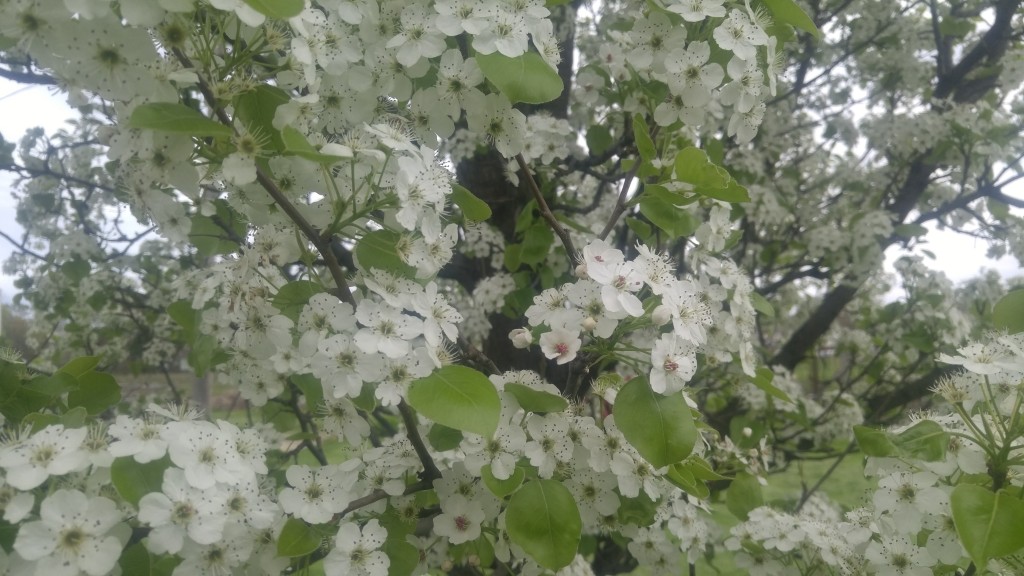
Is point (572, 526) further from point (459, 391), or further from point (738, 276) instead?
point (738, 276)

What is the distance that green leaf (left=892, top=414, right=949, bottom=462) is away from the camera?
47.0 inches

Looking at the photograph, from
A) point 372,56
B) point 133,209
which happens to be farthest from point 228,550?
point 372,56

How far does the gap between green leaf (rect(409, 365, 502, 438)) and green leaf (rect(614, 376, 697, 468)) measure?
0.24m

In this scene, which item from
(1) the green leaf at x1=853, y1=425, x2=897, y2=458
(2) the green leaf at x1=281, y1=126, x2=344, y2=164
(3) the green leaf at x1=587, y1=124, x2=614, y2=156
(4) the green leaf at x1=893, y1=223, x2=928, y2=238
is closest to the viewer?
(2) the green leaf at x1=281, y1=126, x2=344, y2=164

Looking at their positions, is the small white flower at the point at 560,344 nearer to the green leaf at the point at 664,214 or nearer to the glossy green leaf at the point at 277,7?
the green leaf at the point at 664,214

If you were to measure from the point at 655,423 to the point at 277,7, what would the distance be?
0.83 metres

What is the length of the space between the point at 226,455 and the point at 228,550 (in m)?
0.15

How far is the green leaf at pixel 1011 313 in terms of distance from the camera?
1.31 meters

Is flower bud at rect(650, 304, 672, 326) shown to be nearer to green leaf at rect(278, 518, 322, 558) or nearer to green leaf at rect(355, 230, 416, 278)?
green leaf at rect(355, 230, 416, 278)

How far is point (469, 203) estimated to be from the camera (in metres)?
1.23

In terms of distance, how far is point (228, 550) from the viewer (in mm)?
1029

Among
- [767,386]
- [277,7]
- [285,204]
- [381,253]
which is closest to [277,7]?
[277,7]

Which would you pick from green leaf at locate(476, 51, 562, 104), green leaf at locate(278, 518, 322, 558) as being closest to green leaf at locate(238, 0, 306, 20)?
green leaf at locate(476, 51, 562, 104)

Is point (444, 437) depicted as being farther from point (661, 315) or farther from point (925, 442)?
point (925, 442)
